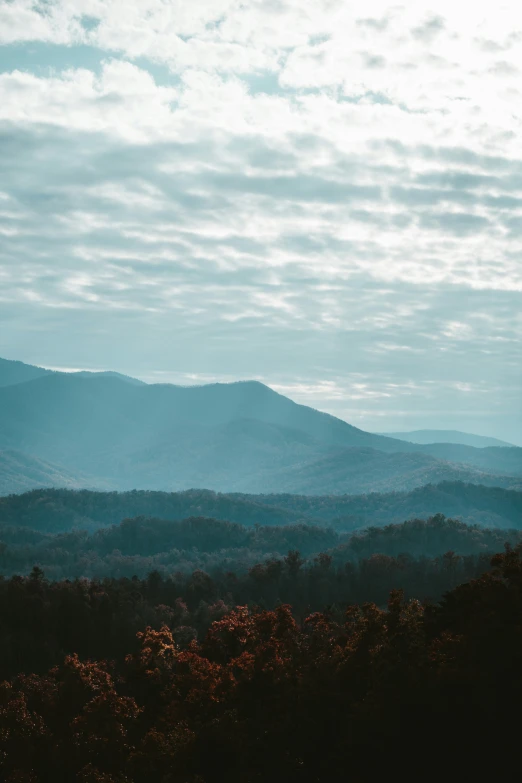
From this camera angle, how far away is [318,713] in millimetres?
53719

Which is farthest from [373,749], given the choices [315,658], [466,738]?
[315,658]

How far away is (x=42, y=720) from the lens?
60719 mm

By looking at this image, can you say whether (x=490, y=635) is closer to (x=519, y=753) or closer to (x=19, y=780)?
(x=519, y=753)

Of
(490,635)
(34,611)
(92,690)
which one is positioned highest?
(490,635)

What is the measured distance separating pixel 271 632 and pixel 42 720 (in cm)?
2407

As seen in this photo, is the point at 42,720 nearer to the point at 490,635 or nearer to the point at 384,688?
the point at 384,688

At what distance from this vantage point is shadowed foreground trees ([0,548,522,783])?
45.0 m

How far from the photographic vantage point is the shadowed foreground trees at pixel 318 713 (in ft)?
148

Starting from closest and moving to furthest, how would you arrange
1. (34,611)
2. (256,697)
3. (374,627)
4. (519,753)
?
(519,753)
(256,697)
(374,627)
(34,611)

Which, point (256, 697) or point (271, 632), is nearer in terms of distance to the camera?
point (256, 697)

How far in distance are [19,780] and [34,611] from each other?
96.9 metres

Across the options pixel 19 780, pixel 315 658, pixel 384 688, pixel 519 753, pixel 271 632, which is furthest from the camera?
pixel 271 632

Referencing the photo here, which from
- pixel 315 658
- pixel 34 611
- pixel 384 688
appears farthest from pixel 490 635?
pixel 34 611

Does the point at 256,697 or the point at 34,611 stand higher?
the point at 256,697
